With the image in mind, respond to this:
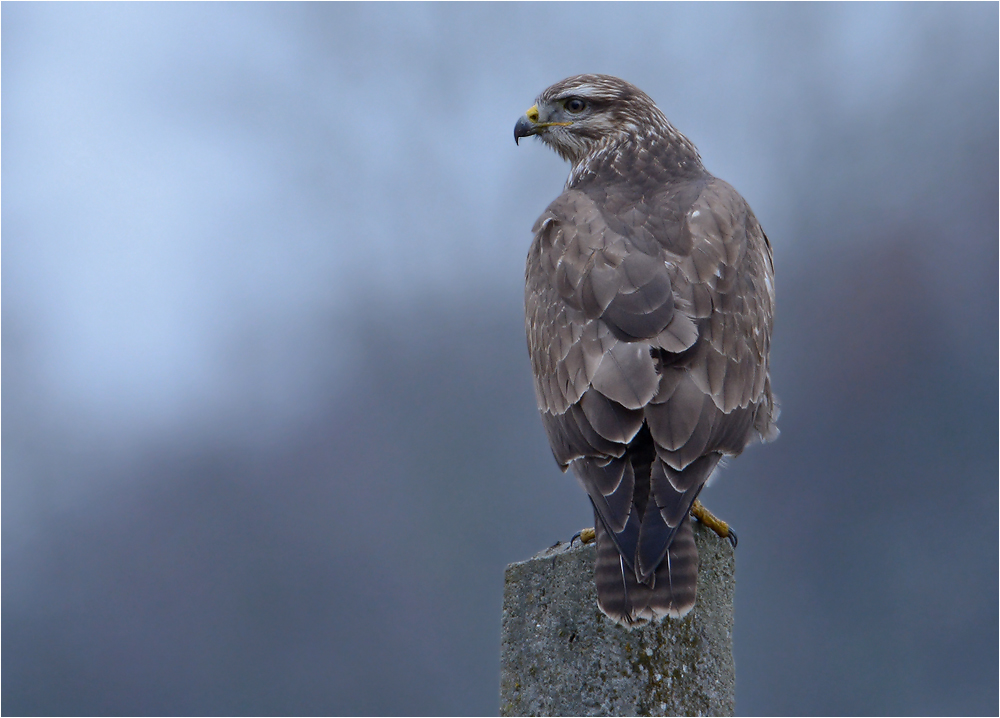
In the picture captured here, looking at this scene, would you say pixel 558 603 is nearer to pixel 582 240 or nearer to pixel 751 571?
pixel 582 240

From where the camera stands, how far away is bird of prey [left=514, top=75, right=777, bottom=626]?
3.53m

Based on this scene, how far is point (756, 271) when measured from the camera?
474 centimetres

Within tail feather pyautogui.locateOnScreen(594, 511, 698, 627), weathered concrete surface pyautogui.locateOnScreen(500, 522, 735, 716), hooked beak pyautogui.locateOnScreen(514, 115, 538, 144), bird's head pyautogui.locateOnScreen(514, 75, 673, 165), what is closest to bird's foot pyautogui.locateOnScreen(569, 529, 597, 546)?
weathered concrete surface pyautogui.locateOnScreen(500, 522, 735, 716)

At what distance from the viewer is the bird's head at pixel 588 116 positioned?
622cm

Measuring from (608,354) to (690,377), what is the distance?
1.08 ft

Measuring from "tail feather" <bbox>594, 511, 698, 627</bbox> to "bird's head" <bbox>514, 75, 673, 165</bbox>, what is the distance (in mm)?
3289

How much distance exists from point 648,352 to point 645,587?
100cm

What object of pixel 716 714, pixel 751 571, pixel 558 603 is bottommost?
pixel 716 714

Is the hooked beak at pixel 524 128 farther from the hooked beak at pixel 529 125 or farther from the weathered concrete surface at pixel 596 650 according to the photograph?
the weathered concrete surface at pixel 596 650

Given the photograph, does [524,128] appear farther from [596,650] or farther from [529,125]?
[596,650]

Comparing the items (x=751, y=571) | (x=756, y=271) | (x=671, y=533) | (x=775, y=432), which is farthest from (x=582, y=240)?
(x=751, y=571)

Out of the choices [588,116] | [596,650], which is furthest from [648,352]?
[588,116]

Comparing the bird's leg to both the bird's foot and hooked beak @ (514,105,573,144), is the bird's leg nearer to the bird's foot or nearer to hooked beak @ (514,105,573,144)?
the bird's foot

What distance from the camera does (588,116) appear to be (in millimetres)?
6352
